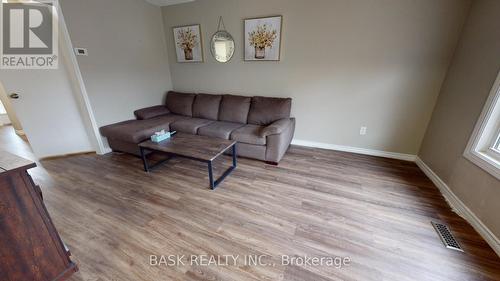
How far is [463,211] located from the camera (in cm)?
173

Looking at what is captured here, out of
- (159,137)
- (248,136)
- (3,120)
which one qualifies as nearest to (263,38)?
(248,136)

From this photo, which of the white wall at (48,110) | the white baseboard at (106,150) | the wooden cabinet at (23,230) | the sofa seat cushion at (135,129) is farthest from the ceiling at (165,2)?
the wooden cabinet at (23,230)

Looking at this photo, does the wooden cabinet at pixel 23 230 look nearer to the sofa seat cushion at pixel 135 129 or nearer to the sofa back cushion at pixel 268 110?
the sofa seat cushion at pixel 135 129

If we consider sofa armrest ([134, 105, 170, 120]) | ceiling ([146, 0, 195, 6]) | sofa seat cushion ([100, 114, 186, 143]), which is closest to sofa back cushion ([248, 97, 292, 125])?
sofa seat cushion ([100, 114, 186, 143])

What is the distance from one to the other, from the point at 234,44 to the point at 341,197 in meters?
2.82

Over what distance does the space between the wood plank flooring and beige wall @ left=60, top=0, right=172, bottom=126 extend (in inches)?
47.5

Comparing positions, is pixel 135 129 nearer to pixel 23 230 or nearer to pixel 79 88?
pixel 79 88

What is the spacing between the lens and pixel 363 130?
9.39 ft

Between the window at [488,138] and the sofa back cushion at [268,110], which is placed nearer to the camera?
the window at [488,138]

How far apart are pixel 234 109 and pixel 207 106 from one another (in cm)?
55

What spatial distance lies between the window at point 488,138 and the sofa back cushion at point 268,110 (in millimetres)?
1971

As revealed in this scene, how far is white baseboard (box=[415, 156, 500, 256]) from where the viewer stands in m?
1.44

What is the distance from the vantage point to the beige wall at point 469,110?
5.21 ft

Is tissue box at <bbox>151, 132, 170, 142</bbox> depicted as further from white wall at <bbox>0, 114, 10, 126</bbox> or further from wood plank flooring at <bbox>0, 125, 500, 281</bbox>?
white wall at <bbox>0, 114, 10, 126</bbox>
